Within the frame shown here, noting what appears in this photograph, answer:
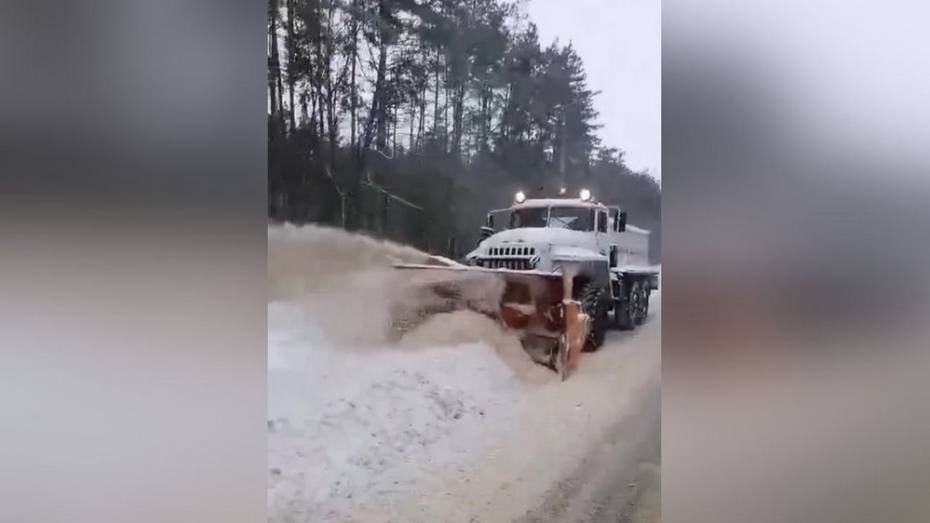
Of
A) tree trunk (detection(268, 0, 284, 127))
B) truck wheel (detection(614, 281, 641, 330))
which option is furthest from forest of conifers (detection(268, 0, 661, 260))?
truck wheel (detection(614, 281, 641, 330))

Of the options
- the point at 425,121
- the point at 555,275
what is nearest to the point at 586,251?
the point at 555,275

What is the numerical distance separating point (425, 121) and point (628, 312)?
1.92ft

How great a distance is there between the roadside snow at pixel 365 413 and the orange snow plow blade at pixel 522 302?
79 mm

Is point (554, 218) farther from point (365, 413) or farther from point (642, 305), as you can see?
point (365, 413)

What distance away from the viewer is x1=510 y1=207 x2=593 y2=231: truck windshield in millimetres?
1366

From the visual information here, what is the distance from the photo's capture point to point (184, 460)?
4.23 feet

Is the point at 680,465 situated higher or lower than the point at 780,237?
lower

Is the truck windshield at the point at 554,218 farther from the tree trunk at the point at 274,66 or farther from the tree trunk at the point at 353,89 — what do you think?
the tree trunk at the point at 274,66

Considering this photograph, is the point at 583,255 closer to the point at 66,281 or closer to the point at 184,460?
the point at 184,460

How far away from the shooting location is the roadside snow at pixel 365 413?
1.31 meters

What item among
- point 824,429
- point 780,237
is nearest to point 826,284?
point 780,237

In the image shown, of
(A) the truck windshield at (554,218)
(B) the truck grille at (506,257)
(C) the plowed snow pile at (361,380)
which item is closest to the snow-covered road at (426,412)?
(C) the plowed snow pile at (361,380)

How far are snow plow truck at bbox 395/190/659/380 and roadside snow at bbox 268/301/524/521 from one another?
105 millimetres

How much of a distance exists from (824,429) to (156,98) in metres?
1.57
